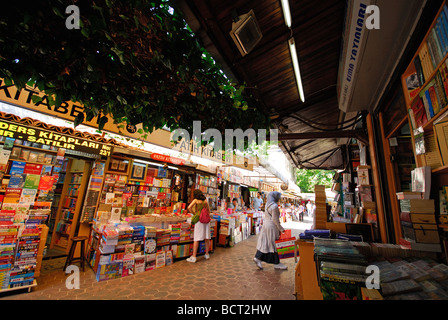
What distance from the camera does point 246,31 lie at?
2574 mm

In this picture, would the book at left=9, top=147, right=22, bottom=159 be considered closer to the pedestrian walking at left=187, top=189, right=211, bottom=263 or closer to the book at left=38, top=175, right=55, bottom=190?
the book at left=38, top=175, right=55, bottom=190

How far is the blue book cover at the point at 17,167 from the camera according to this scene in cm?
A: 410

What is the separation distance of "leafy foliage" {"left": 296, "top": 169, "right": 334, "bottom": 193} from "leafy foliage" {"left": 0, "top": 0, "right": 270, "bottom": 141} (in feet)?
67.6

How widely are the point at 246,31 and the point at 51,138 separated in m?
4.84

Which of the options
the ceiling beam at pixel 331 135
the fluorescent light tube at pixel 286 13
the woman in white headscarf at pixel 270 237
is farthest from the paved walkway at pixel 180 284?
the fluorescent light tube at pixel 286 13

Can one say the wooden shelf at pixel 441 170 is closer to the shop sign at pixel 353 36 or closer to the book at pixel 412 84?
the book at pixel 412 84

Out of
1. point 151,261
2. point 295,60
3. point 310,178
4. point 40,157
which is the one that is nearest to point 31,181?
point 40,157

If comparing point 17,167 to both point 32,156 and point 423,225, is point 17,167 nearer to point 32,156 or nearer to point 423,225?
point 32,156

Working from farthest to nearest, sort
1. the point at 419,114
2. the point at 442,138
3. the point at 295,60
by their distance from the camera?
1. the point at 295,60
2. the point at 419,114
3. the point at 442,138

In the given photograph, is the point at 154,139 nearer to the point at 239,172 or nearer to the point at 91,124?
the point at 91,124

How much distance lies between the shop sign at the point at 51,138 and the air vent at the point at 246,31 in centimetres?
455

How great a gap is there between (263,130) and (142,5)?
2.81 metres
